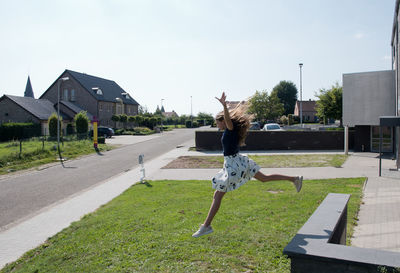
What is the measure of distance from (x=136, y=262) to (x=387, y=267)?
3.35 metres

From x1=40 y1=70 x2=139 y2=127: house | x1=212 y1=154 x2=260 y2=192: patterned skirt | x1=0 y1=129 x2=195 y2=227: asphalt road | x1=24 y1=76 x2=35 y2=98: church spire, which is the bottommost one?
x1=0 y1=129 x2=195 y2=227: asphalt road

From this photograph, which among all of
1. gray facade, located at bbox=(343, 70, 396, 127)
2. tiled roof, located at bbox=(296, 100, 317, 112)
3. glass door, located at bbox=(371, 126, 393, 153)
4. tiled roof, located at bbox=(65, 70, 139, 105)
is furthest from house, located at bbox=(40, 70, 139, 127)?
tiled roof, located at bbox=(296, 100, 317, 112)

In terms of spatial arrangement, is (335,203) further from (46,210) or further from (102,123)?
(102,123)

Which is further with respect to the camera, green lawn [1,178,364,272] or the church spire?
the church spire

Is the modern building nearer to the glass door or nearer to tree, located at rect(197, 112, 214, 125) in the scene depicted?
the glass door

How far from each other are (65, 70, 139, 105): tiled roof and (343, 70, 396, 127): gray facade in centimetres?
4216

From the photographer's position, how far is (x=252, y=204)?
823 cm

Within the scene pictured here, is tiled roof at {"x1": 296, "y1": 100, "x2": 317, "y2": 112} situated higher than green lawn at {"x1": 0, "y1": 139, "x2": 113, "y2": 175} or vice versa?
tiled roof at {"x1": 296, "y1": 100, "x2": 317, "y2": 112}

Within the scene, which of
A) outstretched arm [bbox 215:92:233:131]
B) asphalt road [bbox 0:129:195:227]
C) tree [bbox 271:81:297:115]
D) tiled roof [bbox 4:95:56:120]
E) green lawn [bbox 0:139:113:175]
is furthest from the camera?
tree [bbox 271:81:297:115]

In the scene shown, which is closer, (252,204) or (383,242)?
(383,242)

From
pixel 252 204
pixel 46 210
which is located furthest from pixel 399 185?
pixel 46 210

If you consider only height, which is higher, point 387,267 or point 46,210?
point 387,267

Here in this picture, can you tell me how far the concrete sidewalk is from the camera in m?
6.18

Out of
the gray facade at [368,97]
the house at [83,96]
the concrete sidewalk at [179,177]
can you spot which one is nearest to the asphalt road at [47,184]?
the concrete sidewalk at [179,177]
